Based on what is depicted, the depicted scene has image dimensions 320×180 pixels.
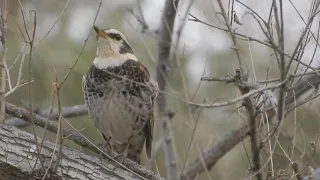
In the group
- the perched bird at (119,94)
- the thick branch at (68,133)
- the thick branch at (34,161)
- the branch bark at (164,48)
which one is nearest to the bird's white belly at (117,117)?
the perched bird at (119,94)

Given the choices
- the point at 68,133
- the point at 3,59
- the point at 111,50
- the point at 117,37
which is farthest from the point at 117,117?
the point at 3,59

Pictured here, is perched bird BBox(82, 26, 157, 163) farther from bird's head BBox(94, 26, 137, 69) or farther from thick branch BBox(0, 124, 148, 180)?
thick branch BBox(0, 124, 148, 180)

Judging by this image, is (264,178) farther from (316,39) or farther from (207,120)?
(207,120)

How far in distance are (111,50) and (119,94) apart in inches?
17.2

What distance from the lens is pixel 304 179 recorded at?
3.74 metres

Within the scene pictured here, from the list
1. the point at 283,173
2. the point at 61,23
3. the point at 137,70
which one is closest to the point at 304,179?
the point at 283,173

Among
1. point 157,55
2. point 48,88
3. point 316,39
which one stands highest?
point 48,88

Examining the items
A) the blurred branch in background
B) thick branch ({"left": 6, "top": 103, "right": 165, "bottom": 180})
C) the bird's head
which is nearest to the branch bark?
the bird's head

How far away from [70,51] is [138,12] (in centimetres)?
246

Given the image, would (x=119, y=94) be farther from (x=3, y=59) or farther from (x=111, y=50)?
(x=3, y=59)

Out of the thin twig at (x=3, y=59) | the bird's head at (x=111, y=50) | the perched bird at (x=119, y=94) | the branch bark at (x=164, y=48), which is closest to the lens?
the thin twig at (x=3, y=59)

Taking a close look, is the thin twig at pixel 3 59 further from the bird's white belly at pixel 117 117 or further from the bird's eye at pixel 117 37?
the bird's eye at pixel 117 37

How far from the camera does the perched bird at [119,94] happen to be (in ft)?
15.3

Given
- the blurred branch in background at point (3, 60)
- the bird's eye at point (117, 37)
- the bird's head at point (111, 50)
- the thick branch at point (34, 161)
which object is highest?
the bird's eye at point (117, 37)
